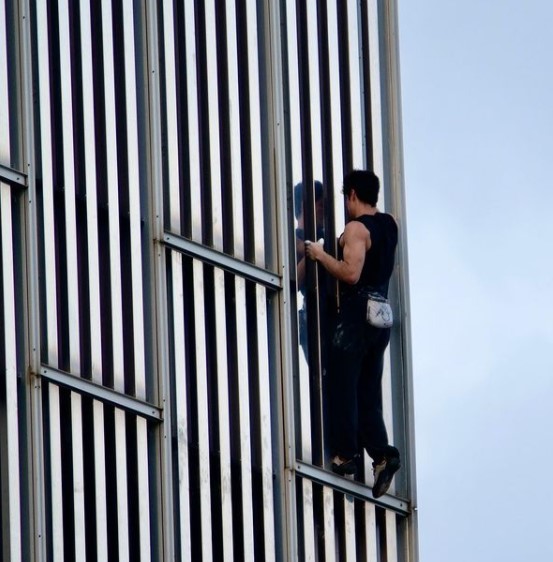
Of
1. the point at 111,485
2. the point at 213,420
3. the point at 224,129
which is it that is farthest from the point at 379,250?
the point at 111,485

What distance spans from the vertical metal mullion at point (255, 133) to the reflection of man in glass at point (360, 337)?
0.55m

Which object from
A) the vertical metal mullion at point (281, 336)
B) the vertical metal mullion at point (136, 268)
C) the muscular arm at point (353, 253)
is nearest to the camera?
the vertical metal mullion at point (136, 268)

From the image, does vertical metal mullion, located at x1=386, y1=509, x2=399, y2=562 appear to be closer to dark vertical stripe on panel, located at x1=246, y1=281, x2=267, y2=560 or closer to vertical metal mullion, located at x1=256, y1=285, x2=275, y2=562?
vertical metal mullion, located at x1=256, y1=285, x2=275, y2=562

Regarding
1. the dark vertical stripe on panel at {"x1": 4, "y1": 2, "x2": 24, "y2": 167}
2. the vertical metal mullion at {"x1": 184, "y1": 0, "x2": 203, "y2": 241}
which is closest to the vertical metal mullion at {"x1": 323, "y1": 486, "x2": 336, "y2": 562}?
the vertical metal mullion at {"x1": 184, "y1": 0, "x2": 203, "y2": 241}

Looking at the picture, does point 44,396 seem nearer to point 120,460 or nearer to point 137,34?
point 120,460

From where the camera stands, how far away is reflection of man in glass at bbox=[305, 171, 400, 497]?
34.3 m

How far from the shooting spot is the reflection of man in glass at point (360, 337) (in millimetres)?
34281

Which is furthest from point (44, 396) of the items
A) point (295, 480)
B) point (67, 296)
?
point (295, 480)

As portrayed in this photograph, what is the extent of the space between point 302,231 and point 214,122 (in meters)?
1.50

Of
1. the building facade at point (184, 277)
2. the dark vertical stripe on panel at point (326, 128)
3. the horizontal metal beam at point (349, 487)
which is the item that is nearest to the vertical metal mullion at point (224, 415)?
the building facade at point (184, 277)

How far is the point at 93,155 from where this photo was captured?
110 ft

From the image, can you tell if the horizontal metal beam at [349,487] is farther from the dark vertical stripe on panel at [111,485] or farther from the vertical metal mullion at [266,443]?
the dark vertical stripe on panel at [111,485]

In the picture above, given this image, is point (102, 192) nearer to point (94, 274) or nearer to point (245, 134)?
point (94, 274)

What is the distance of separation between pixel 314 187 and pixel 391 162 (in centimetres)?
115
